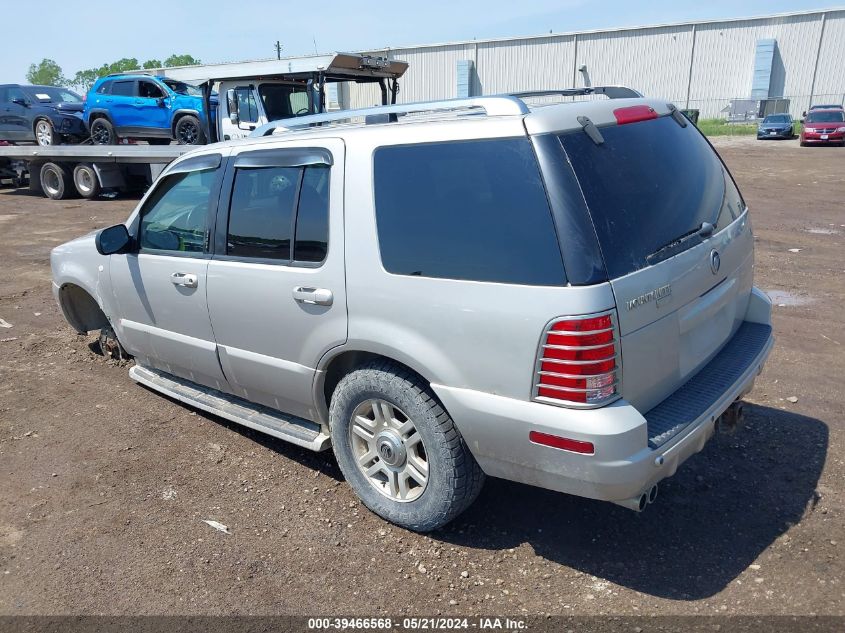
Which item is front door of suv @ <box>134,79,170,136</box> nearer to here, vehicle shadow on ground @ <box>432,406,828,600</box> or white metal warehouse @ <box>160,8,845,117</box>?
vehicle shadow on ground @ <box>432,406,828,600</box>

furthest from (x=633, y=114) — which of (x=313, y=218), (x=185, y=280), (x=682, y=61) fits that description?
(x=682, y=61)

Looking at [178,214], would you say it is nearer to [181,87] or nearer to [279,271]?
[279,271]

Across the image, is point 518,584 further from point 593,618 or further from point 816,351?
point 816,351

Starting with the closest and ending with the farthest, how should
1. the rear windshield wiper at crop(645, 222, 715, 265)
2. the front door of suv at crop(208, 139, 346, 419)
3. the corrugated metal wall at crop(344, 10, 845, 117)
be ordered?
the rear windshield wiper at crop(645, 222, 715, 265), the front door of suv at crop(208, 139, 346, 419), the corrugated metal wall at crop(344, 10, 845, 117)

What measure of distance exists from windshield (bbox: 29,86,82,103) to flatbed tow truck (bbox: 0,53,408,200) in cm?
302

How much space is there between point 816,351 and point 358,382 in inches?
163

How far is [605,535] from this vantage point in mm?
3303

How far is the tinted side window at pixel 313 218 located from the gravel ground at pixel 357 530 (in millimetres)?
1390

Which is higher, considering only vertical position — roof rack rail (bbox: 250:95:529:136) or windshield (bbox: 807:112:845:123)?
roof rack rail (bbox: 250:95:529:136)

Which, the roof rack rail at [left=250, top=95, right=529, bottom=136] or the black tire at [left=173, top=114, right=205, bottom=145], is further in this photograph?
the black tire at [left=173, top=114, right=205, bottom=145]

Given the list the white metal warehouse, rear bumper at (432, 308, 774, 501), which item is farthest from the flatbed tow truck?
the white metal warehouse

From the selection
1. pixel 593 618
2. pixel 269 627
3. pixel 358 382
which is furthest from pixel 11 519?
pixel 593 618

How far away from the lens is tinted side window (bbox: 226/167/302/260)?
359cm

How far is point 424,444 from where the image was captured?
310 centimetres
